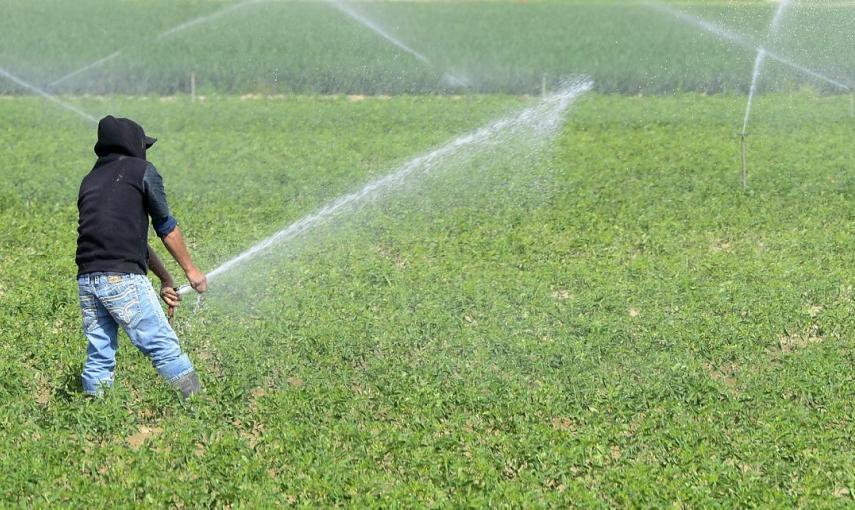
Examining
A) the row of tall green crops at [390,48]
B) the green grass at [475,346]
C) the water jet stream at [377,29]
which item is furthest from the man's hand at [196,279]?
the water jet stream at [377,29]

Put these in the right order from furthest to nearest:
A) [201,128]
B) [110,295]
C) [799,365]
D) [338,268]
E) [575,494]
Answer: [201,128]
[338,268]
[799,365]
[110,295]
[575,494]

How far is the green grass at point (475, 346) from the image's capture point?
19.6ft

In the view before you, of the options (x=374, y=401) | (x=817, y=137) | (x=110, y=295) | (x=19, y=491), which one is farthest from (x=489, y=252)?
(x=817, y=137)

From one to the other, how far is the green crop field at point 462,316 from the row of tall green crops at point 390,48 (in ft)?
19.2

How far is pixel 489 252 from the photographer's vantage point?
10867 millimetres

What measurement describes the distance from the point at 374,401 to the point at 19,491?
2.22m

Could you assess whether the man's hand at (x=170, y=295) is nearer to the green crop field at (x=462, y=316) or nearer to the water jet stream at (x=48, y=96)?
the green crop field at (x=462, y=316)

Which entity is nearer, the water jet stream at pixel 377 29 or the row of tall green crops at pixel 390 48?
the row of tall green crops at pixel 390 48

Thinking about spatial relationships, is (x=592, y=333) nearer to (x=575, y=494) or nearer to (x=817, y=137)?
(x=575, y=494)

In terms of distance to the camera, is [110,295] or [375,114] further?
[375,114]

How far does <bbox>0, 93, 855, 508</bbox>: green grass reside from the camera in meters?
5.96

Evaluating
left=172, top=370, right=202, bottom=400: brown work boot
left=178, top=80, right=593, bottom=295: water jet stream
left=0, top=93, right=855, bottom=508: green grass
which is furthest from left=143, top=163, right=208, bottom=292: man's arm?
left=178, top=80, right=593, bottom=295: water jet stream

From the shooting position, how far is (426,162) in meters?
16.5

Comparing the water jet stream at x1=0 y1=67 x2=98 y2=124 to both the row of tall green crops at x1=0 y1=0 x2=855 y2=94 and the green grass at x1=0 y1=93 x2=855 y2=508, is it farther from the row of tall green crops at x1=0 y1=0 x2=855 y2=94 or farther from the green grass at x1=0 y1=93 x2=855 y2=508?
the green grass at x1=0 y1=93 x2=855 y2=508
